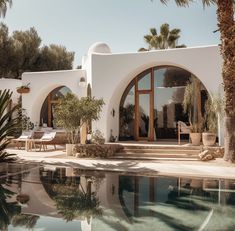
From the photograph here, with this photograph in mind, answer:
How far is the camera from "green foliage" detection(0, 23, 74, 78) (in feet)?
110

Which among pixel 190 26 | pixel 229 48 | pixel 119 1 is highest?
pixel 119 1

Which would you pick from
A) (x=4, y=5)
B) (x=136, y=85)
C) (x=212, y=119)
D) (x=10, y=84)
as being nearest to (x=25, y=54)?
(x=10, y=84)

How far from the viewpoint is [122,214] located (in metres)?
7.53

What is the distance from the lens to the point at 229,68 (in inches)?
529

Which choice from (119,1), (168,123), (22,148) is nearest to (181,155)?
(168,123)

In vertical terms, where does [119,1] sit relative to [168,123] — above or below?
above

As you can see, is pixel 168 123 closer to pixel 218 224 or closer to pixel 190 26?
pixel 190 26

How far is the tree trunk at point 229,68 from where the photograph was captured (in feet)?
44.0

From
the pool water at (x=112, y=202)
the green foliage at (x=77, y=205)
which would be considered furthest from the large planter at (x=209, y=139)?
the green foliage at (x=77, y=205)

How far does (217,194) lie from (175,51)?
33.7 ft

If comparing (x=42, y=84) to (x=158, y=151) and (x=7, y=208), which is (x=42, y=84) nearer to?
(x=158, y=151)

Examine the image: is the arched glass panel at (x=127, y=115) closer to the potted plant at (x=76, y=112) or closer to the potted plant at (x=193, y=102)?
the potted plant at (x=193, y=102)

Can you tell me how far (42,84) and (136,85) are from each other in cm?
680

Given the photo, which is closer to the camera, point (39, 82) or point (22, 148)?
point (22, 148)
